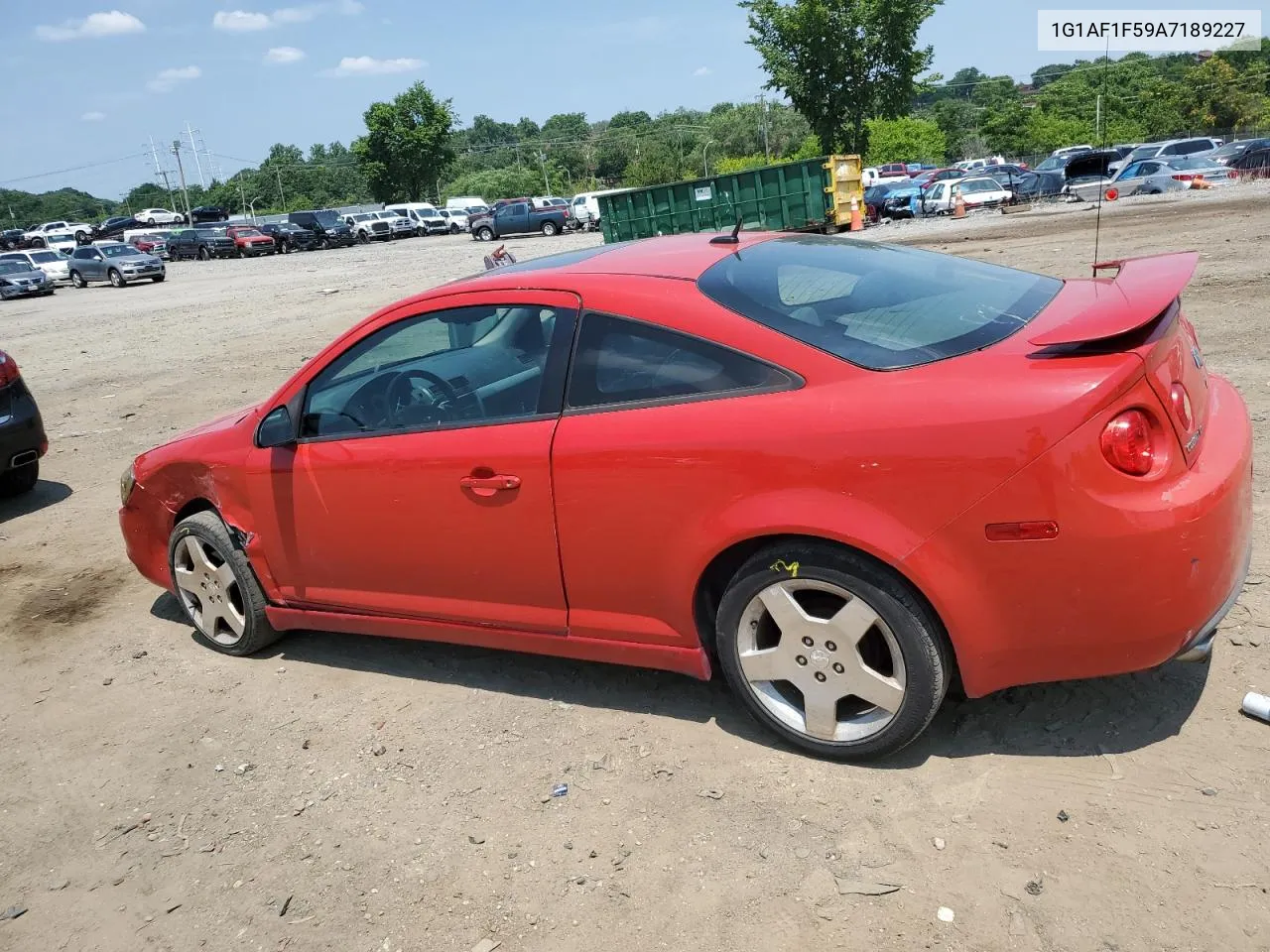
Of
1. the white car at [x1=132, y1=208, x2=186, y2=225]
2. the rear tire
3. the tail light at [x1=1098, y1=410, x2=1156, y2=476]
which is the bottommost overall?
the rear tire

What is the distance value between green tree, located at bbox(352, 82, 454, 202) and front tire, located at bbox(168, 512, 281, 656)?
75.0 m

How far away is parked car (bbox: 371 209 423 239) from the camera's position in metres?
54.1

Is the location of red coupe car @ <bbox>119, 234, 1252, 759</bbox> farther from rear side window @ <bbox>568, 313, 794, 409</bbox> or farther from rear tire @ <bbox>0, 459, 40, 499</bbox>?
rear tire @ <bbox>0, 459, 40, 499</bbox>

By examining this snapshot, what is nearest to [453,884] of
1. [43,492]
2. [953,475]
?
[953,475]

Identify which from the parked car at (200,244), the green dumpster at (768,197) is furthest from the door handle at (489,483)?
the parked car at (200,244)

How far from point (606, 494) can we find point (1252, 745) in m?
2.06

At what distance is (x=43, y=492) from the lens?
310 inches

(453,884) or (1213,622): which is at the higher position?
(1213,622)

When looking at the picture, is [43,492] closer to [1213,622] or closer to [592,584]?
[592,584]

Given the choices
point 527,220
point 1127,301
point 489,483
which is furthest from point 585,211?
point 1127,301

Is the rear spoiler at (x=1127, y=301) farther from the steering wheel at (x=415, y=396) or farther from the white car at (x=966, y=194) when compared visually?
the white car at (x=966, y=194)

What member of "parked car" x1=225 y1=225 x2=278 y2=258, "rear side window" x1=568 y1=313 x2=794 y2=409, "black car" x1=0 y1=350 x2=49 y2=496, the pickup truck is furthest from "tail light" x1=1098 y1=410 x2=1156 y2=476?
"parked car" x1=225 y1=225 x2=278 y2=258

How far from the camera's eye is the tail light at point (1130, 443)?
260cm

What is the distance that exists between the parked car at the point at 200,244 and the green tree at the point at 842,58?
90.4 ft
